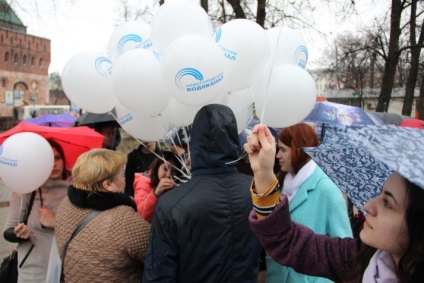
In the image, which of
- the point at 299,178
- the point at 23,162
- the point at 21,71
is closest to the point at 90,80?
the point at 23,162

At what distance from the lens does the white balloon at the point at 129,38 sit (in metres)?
2.59

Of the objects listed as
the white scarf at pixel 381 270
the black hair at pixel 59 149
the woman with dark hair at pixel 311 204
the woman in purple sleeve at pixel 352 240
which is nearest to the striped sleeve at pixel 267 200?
the woman in purple sleeve at pixel 352 240

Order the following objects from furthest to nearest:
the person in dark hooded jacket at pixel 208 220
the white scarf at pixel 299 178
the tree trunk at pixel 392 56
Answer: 1. the tree trunk at pixel 392 56
2. the white scarf at pixel 299 178
3. the person in dark hooded jacket at pixel 208 220

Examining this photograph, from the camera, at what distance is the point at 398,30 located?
1212 centimetres

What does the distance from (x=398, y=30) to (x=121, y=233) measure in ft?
41.2

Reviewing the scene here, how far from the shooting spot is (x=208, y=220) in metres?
1.92

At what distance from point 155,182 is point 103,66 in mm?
1048

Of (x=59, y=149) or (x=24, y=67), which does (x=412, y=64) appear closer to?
(x=59, y=149)

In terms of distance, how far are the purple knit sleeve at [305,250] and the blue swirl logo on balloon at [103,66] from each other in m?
1.64

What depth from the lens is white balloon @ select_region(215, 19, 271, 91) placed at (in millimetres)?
2209

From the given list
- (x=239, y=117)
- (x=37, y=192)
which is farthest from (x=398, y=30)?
(x=37, y=192)

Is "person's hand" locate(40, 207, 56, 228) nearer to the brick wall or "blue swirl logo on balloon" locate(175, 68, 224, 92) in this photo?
"blue swirl logo on balloon" locate(175, 68, 224, 92)

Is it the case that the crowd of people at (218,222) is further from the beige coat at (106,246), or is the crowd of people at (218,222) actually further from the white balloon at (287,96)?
the white balloon at (287,96)

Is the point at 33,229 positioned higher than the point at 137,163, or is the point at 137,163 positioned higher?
the point at 137,163
